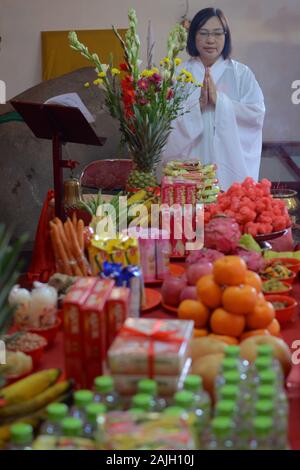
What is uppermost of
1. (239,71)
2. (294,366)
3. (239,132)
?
(239,71)

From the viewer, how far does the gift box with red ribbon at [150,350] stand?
5.13 ft

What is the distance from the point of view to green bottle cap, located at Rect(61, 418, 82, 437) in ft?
4.49

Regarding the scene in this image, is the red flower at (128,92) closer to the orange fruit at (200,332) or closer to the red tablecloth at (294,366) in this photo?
the red tablecloth at (294,366)

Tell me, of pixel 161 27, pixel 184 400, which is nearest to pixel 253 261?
pixel 184 400

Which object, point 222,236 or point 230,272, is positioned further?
point 222,236

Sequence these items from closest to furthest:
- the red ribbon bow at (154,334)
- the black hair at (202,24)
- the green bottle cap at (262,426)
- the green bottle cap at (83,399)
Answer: the green bottle cap at (262,426)
the green bottle cap at (83,399)
the red ribbon bow at (154,334)
the black hair at (202,24)

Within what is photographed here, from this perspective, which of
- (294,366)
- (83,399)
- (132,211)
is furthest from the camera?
Result: (132,211)

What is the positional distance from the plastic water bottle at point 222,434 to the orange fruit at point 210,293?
76cm

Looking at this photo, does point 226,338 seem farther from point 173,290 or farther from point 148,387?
point 148,387

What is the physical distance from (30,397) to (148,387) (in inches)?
15.3

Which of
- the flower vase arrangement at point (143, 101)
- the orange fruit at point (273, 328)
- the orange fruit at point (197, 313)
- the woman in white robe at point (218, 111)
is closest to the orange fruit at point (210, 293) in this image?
the orange fruit at point (197, 313)

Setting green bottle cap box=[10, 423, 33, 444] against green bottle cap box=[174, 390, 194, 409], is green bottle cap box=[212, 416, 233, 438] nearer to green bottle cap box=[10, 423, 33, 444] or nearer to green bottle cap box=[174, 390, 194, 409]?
green bottle cap box=[174, 390, 194, 409]

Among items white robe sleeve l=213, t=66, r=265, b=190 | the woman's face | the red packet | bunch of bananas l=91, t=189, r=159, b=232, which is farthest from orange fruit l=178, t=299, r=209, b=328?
the woman's face

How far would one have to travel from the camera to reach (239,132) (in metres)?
5.89
